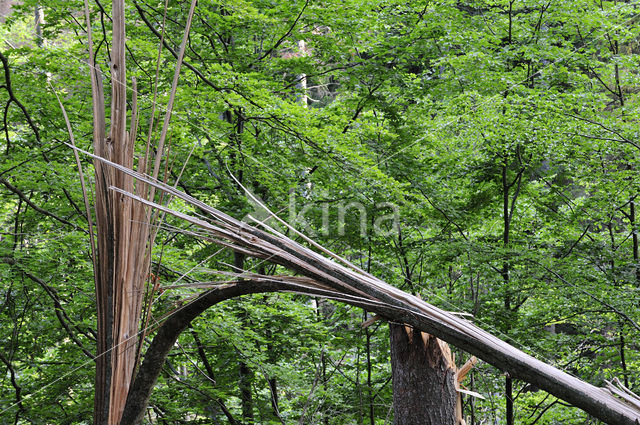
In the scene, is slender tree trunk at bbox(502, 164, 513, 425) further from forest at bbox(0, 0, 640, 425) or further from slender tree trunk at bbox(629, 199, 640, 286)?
slender tree trunk at bbox(629, 199, 640, 286)

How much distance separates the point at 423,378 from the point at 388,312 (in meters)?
0.21

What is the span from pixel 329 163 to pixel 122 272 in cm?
304

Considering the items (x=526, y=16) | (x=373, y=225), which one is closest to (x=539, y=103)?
(x=526, y=16)

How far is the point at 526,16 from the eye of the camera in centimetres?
558

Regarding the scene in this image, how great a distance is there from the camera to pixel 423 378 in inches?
40.6

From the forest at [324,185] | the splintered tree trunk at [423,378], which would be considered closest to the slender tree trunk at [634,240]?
the forest at [324,185]

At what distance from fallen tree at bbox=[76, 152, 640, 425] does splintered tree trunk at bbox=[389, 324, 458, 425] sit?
11 centimetres

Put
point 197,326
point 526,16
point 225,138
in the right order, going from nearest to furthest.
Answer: point 197,326
point 225,138
point 526,16

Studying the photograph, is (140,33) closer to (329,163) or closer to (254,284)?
(329,163)

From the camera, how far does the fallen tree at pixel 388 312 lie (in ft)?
2.40

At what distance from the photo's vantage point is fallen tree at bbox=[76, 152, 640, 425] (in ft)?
2.40

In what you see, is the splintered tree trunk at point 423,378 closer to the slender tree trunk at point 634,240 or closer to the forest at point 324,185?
the forest at point 324,185

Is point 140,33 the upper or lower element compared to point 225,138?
upper

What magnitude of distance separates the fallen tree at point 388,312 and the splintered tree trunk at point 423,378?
0.37ft
